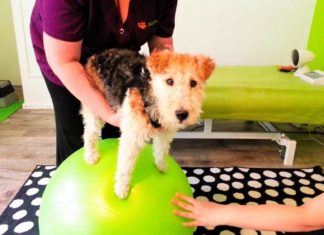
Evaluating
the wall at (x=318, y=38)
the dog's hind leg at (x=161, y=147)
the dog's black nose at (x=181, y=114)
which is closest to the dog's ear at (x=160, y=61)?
the dog's black nose at (x=181, y=114)

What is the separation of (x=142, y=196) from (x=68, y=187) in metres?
0.28

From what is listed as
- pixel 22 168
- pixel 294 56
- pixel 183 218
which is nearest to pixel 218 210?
Answer: pixel 183 218

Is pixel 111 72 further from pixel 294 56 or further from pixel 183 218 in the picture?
pixel 294 56

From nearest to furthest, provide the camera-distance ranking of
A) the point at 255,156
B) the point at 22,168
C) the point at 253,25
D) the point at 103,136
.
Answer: the point at 103,136, the point at 22,168, the point at 255,156, the point at 253,25

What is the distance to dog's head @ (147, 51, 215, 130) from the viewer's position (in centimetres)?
84

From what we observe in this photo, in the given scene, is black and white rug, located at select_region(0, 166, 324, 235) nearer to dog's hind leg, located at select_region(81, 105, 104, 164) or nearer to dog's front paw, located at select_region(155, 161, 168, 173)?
dog's front paw, located at select_region(155, 161, 168, 173)

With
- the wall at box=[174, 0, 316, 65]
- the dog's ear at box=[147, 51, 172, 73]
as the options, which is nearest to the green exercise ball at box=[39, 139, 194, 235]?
the dog's ear at box=[147, 51, 172, 73]

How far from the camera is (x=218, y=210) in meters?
1.00

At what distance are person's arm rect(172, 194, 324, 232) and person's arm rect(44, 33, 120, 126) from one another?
1.39 ft

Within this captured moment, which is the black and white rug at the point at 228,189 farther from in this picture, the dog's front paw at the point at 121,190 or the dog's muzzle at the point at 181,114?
the dog's muzzle at the point at 181,114

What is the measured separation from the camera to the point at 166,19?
4.11 feet

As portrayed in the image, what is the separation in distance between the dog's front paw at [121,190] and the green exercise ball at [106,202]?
0.05 feet

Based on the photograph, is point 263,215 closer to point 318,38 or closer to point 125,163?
point 125,163

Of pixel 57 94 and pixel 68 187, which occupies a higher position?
pixel 57 94
